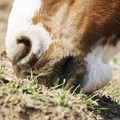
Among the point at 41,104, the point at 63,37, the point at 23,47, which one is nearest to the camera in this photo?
the point at 41,104

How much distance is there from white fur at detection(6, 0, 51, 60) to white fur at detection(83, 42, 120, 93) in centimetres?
42

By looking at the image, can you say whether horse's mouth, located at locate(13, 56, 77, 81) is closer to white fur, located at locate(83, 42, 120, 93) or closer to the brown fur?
the brown fur

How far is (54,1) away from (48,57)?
1.62ft

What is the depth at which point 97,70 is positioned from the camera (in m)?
4.59

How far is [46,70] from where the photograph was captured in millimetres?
4422

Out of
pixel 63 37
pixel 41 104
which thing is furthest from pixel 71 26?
pixel 41 104

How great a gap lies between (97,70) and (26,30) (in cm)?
73

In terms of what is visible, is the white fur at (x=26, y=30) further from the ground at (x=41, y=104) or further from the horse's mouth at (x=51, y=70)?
the ground at (x=41, y=104)

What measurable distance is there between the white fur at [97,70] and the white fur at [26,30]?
425mm

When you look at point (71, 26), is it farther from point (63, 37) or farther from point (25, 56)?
point (25, 56)

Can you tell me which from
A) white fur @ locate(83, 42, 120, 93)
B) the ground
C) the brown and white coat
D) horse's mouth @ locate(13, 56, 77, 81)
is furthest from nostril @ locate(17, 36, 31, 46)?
white fur @ locate(83, 42, 120, 93)

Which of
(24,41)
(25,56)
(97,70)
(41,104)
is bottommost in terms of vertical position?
(41,104)

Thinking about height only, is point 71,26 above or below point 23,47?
above

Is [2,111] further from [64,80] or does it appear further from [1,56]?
[1,56]
